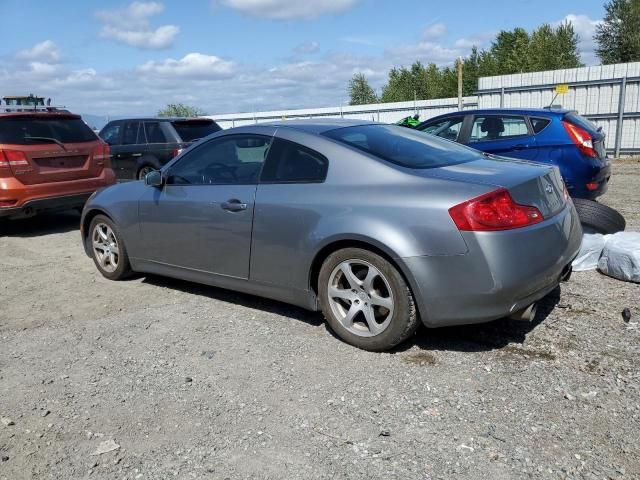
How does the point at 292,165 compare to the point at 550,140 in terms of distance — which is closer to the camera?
the point at 292,165

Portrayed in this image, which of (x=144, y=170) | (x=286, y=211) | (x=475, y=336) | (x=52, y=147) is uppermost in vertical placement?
(x=52, y=147)

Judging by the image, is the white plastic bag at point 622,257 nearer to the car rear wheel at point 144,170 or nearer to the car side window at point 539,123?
the car side window at point 539,123

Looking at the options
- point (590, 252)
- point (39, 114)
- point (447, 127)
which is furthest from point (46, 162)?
point (590, 252)

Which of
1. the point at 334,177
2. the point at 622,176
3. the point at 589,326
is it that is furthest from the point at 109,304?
the point at 622,176

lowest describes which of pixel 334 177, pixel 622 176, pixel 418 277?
pixel 622 176

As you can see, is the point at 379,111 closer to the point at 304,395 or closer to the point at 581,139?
the point at 581,139

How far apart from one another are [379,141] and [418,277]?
47.9 inches

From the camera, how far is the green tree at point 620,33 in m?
43.5

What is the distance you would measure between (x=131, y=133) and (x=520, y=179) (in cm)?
1020

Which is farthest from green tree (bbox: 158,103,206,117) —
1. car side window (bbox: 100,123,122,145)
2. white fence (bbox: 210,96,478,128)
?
car side window (bbox: 100,123,122,145)

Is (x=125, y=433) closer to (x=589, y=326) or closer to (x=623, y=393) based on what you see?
(x=623, y=393)

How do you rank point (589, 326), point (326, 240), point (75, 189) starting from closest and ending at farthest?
point (326, 240), point (589, 326), point (75, 189)

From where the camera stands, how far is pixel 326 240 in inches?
147

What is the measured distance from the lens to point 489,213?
3.26 m
